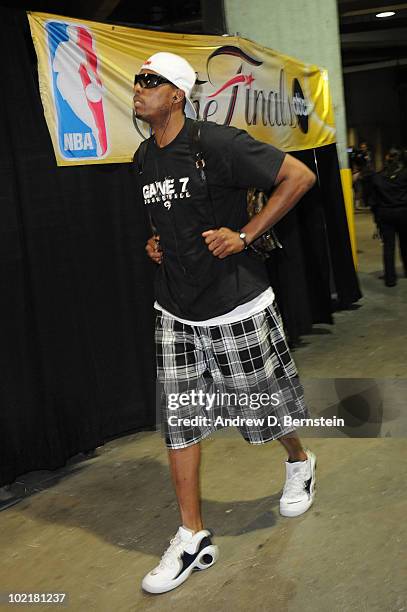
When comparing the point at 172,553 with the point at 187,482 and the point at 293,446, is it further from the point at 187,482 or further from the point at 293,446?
the point at 293,446

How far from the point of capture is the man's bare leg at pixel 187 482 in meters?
2.92

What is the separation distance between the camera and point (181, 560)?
9.43 feet

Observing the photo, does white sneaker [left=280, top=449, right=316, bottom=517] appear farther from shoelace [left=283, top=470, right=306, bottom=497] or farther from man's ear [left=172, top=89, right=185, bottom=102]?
man's ear [left=172, top=89, right=185, bottom=102]

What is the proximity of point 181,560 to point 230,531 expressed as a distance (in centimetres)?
44

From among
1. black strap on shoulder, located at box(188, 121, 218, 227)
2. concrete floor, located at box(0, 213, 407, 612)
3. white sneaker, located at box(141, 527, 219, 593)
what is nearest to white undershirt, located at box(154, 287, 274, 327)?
black strap on shoulder, located at box(188, 121, 218, 227)

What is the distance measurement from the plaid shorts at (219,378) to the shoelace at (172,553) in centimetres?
37

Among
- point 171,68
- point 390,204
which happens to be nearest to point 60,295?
point 171,68

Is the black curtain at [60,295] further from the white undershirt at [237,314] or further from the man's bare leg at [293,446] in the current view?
the man's bare leg at [293,446]

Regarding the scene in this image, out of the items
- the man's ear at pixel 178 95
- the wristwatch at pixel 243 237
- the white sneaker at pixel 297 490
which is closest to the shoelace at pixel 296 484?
the white sneaker at pixel 297 490

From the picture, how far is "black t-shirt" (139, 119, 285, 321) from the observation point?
2760mm

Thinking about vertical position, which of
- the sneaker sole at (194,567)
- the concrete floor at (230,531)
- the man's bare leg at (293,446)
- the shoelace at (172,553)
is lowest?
the concrete floor at (230,531)

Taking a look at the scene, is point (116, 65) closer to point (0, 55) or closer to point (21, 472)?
point (0, 55)

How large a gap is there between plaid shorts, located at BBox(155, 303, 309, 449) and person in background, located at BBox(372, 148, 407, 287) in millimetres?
6163

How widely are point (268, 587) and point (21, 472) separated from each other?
66.9 inches
